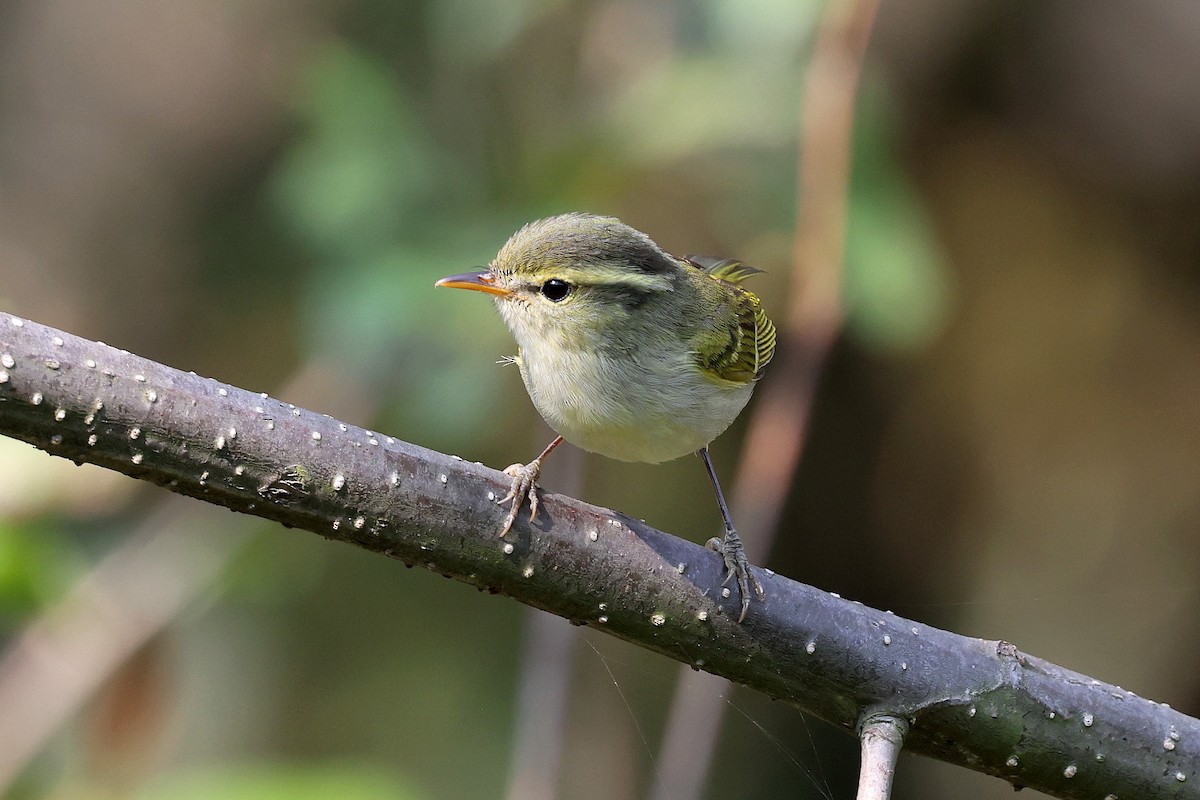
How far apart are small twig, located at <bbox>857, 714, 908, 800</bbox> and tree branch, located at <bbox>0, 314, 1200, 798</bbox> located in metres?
0.03

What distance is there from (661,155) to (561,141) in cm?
43

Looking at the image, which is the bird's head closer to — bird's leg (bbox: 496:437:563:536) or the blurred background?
bird's leg (bbox: 496:437:563:536)

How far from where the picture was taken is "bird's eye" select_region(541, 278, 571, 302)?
9.11 feet

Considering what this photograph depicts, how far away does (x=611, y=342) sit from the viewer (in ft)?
9.02

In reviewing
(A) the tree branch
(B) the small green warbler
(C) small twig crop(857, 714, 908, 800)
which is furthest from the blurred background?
(C) small twig crop(857, 714, 908, 800)

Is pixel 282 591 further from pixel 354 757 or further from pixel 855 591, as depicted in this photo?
pixel 855 591

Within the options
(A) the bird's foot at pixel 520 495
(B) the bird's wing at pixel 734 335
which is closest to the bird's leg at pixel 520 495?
(A) the bird's foot at pixel 520 495

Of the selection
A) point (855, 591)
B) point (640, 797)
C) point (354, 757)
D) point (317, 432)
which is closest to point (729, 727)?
point (640, 797)

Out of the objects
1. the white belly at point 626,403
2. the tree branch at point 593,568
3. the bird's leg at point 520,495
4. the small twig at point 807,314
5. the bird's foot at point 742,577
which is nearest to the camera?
the tree branch at point 593,568

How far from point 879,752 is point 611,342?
1.21 m

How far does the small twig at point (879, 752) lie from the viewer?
183 centimetres

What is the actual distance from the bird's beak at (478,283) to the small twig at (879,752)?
1.41 meters

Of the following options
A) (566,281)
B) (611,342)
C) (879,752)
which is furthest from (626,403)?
(879,752)

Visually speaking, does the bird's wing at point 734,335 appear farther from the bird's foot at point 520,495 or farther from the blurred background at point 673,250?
the bird's foot at point 520,495
